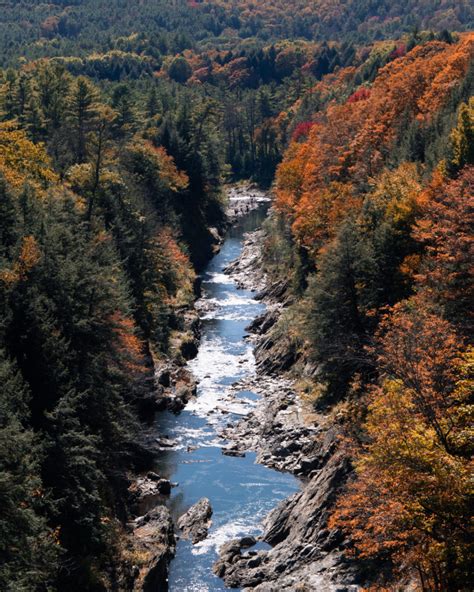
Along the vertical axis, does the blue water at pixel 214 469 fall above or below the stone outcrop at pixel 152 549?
below

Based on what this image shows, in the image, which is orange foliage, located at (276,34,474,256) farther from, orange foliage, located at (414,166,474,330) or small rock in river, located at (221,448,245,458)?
small rock in river, located at (221,448,245,458)

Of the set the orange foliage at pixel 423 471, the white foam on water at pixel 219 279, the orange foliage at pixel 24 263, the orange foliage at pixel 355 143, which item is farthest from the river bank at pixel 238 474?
the white foam on water at pixel 219 279

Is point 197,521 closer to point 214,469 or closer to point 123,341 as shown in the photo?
point 214,469

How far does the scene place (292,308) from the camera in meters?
67.5

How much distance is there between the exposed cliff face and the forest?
1746 mm

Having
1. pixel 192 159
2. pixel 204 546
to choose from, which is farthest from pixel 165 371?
pixel 192 159

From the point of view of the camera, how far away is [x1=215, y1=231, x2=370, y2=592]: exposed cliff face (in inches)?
1305

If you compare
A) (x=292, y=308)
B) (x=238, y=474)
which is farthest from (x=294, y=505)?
(x=292, y=308)

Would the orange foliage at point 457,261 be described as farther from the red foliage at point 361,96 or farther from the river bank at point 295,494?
the red foliage at point 361,96

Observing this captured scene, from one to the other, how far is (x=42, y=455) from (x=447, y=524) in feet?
61.5

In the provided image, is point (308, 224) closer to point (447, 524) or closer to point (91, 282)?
point (91, 282)

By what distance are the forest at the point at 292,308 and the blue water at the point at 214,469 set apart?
3513mm

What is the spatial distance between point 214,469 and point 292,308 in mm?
24025

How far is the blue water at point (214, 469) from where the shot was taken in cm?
3834
